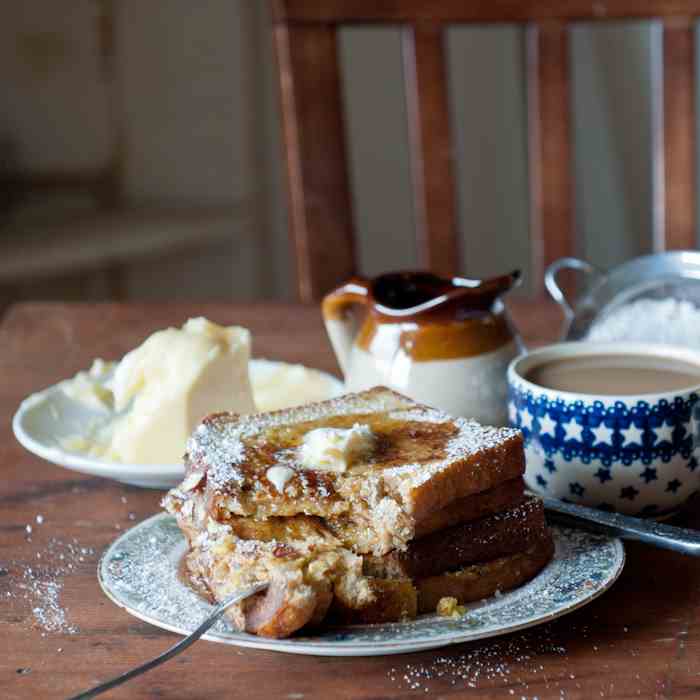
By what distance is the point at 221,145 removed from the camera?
300 centimetres

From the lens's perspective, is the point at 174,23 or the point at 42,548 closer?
the point at 42,548

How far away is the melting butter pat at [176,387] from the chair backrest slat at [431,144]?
0.61 metres

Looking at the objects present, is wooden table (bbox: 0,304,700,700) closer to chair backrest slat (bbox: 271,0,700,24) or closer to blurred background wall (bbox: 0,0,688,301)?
chair backrest slat (bbox: 271,0,700,24)

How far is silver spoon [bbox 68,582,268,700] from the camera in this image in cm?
64

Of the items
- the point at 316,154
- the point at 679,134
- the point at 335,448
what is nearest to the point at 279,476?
the point at 335,448

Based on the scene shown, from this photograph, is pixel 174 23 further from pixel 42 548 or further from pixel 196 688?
pixel 196 688

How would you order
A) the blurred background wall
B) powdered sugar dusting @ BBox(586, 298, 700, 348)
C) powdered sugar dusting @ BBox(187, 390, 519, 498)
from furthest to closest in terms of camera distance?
1. the blurred background wall
2. powdered sugar dusting @ BBox(586, 298, 700, 348)
3. powdered sugar dusting @ BBox(187, 390, 519, 498)

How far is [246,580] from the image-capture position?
27.8 inches

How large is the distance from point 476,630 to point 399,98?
7.55ft

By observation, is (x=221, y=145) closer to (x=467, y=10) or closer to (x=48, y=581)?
(x=467, y=10)

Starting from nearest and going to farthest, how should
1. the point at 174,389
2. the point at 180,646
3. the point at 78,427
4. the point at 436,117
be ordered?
1. the point at 180,646
2. the point at 174,389
3. the point at 78,427
4. the point at 436,117

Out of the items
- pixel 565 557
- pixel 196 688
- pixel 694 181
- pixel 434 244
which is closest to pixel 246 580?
pixel 196 688

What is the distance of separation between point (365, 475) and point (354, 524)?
29 millimetres

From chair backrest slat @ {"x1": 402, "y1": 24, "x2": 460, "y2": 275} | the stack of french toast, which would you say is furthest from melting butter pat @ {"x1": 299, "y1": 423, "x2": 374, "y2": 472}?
chair backrest slat @ {"x1": 402, "y1": 24, "x2": 460, "y2": 275}
